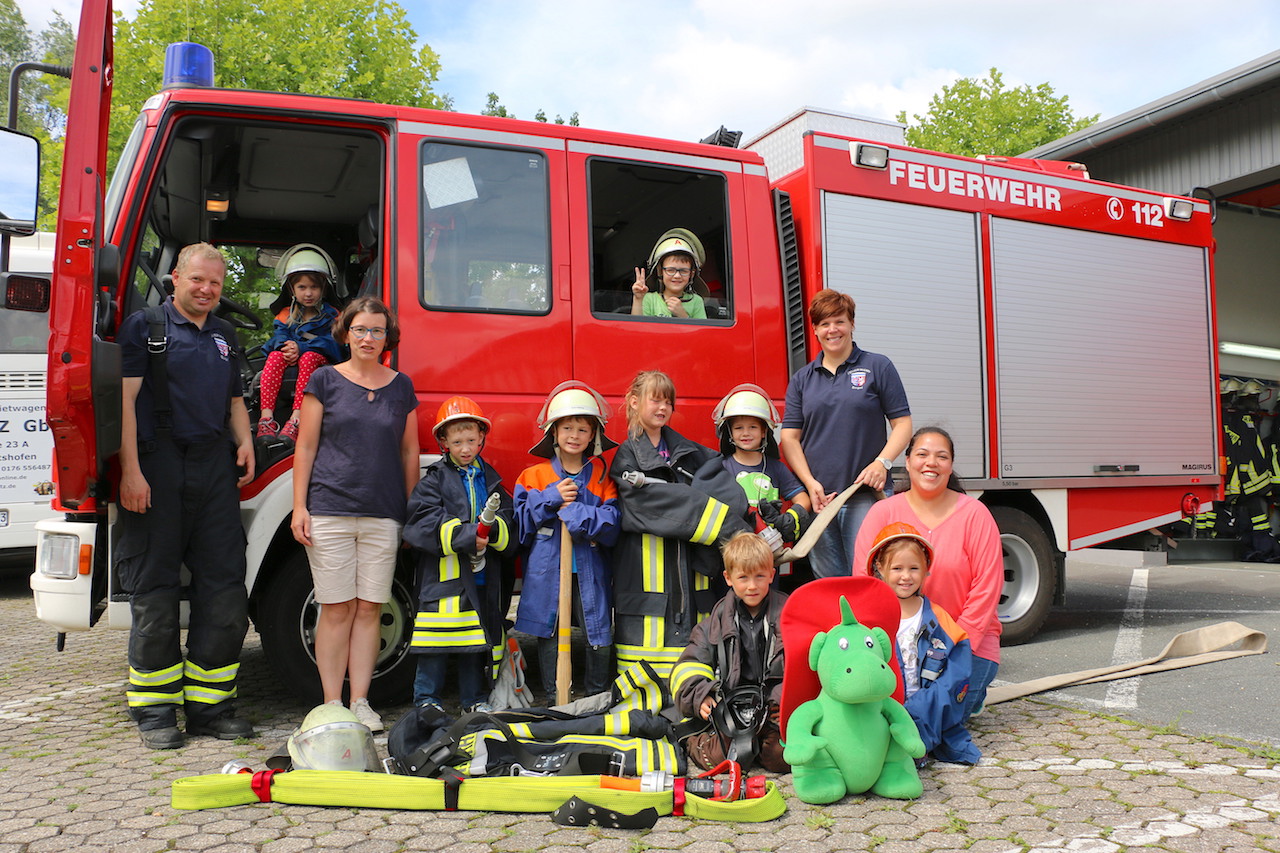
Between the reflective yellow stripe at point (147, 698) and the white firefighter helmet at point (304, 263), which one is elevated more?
the white firefighter helmet at point (304, 263)

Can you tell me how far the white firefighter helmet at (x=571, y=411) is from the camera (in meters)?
3.89

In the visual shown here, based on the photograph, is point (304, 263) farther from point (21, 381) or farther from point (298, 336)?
point (21, 381)

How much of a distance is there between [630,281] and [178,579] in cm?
242

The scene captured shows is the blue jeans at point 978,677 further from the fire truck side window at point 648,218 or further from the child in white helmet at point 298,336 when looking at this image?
the child in white helmet at point 298,336

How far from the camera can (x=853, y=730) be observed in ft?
9.85

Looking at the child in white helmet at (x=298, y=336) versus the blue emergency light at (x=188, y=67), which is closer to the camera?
the blue emergency light at (x=188, y=67)

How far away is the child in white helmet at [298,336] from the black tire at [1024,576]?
3740 mm

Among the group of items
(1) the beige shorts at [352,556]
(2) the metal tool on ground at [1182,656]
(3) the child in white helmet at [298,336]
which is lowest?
(2) the metal tool on ground at [1182,656]

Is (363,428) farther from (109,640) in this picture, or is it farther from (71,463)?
(109,640)

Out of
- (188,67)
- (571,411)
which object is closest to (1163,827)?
(571,411)

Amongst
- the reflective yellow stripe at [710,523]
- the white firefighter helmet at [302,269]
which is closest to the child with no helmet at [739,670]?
the reflective yellow stripe at [710,523]

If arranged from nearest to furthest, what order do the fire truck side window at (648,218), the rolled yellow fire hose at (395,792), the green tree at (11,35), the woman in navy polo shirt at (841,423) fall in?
the rolled yellow fire hose at (395,792), the woman in navy polo shirt at (841,423), the fire truck side window at (648,218), the green tree at (11,35)

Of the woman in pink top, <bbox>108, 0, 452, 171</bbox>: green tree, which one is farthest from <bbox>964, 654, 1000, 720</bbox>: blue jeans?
<bbox>108, 0, 452, 171</bbox>: green tree

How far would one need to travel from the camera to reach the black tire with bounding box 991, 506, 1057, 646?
5.42 m
